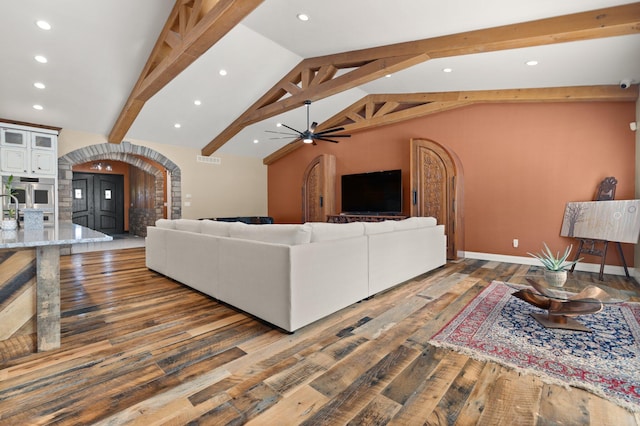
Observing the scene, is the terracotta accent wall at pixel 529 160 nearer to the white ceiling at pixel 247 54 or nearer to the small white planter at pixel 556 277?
the white ceiling at pixel 247 54

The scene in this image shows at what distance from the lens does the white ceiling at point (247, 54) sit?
128 inches

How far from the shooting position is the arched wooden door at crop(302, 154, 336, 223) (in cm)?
765

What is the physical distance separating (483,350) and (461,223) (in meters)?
3.93

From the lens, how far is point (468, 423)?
140cm

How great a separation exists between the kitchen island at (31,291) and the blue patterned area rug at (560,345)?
2716mm

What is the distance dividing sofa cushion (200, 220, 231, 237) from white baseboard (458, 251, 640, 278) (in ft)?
14.6

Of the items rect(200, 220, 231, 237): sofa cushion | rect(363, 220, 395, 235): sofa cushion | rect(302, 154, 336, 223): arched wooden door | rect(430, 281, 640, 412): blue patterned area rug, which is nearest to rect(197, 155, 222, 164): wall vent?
rect(302, 154, 336, 223): arched wooden door

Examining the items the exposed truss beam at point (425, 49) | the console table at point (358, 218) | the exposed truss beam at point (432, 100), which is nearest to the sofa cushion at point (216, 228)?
the exposed truss beam at point (425, 49)

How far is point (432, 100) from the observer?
5699 mm

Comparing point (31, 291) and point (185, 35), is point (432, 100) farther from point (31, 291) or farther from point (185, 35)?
point (31, 291)

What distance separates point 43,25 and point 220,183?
5.32m

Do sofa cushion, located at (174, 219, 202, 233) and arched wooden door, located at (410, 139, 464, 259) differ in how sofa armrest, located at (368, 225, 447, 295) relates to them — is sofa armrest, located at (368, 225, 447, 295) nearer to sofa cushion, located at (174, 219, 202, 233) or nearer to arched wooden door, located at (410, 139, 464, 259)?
arched wooden door, located at (410, 139, 464, 259)

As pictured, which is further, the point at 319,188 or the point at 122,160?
the point at 319,188

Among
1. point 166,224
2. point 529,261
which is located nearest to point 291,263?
point 166,224
